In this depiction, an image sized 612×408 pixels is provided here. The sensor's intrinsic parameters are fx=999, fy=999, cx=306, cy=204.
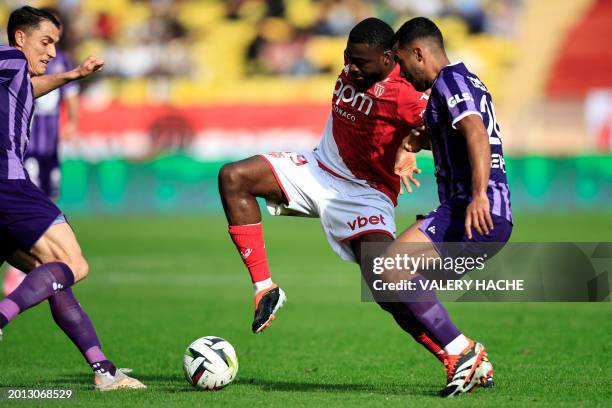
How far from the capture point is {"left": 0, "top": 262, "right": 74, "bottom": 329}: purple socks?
19.3ft

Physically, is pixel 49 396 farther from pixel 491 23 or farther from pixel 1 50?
pixel 491 23

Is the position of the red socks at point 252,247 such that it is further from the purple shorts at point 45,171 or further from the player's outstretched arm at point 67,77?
Result: the purple shorts at point 45,171

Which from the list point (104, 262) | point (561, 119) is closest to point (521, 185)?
point (561, 119)

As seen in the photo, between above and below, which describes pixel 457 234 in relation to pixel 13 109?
below

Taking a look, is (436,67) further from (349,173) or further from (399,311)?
(399,311)

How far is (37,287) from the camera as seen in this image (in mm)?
6004

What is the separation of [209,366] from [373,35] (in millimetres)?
2492

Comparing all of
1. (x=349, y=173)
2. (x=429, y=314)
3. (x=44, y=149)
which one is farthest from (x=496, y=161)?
(x=44, y=149)

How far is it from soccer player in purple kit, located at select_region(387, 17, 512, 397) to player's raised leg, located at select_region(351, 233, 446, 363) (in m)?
0.11

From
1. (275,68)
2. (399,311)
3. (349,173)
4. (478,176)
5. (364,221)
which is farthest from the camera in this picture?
(275,68)

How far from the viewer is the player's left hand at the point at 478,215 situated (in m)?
5.83

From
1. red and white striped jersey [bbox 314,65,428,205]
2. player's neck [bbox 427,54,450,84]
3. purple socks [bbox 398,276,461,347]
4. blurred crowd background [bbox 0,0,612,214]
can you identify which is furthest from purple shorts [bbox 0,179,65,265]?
blurred crowd background [bbox 0,0,612,214]

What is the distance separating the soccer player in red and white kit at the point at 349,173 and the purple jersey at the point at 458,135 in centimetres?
73

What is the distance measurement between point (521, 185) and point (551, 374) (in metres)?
14.5
